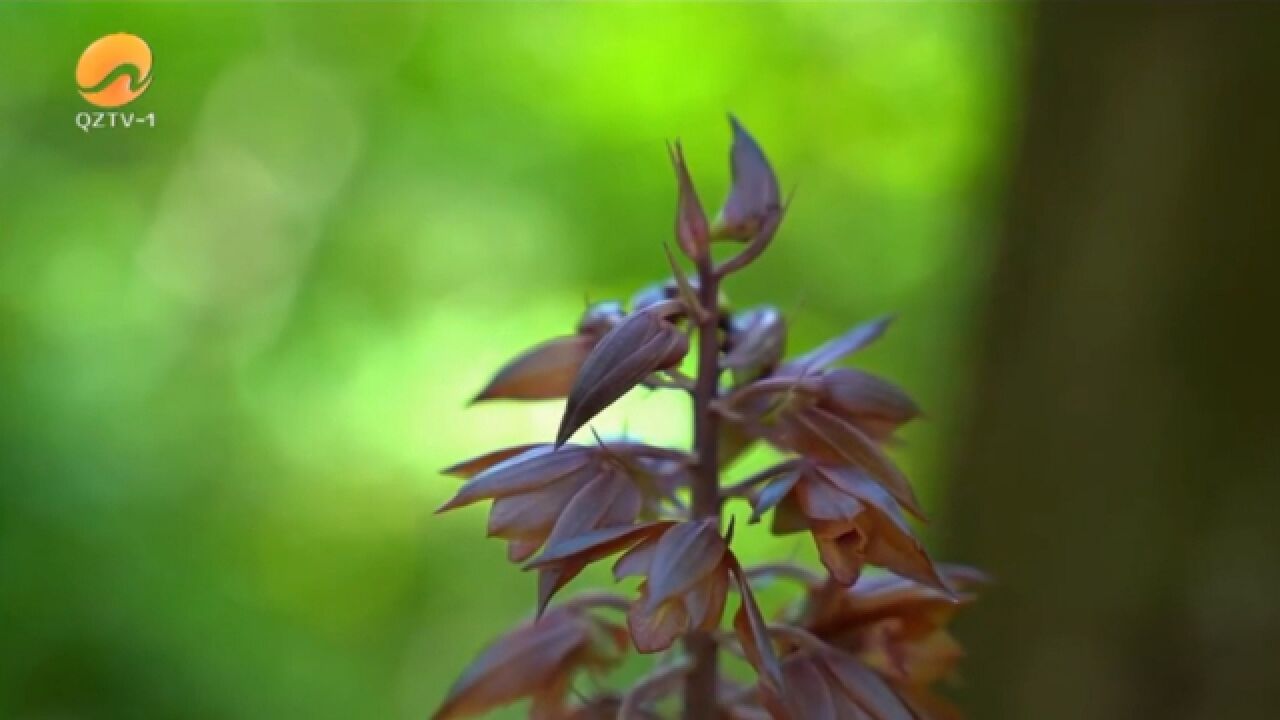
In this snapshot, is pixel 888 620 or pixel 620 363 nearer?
pixel 620 363

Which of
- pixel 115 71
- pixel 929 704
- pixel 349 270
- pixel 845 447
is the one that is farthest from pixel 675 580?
pixel 349 270

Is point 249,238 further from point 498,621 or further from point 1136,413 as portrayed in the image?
point 1136,413

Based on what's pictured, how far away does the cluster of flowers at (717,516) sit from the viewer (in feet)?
1.66

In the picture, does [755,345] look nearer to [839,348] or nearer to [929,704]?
[839,348]

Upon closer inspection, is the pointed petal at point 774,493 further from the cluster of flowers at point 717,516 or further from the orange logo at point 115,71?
the orange logo at point 115,71

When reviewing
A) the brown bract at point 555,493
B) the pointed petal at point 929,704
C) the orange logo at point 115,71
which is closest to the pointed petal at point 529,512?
the brown bract at point 555,493

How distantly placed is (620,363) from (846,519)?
0.11 meters

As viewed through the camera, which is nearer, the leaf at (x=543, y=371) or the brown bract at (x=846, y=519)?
the brown bract at (x=846, y=519)

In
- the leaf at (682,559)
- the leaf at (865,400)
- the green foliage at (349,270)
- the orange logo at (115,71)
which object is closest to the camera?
the leaf at (682,559)

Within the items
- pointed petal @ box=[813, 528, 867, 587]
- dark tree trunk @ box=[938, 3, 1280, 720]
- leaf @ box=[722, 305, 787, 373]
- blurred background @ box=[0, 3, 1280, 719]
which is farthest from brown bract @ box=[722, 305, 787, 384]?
dark tree trunk @ box=[938, 3, 1280, 720]

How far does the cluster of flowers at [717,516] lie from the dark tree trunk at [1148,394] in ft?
2.86

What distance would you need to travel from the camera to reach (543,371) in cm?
62

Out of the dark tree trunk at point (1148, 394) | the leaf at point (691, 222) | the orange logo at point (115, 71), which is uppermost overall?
the orange logo at point (115, 71)

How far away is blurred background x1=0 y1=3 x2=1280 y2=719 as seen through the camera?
141 centimetres
